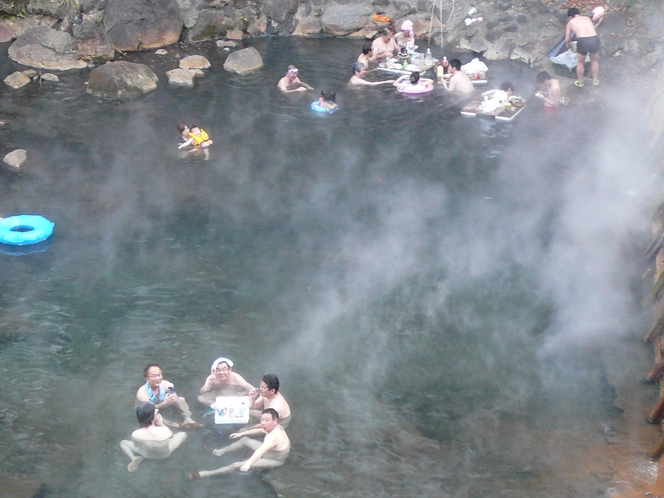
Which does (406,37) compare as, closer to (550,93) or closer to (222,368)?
(550,93)

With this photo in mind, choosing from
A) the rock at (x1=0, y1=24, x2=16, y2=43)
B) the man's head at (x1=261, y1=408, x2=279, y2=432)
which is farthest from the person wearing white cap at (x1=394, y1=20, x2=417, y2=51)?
the man's head at (x1=261, y1=408, x2=279, y2=432)

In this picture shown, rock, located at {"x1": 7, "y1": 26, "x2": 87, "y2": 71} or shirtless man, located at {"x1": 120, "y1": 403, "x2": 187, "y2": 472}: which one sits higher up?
rock, located at {"x1": 7, "y1": 26, "x2": 87, "y2": 71}

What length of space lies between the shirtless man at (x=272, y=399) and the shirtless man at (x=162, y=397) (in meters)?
0.68

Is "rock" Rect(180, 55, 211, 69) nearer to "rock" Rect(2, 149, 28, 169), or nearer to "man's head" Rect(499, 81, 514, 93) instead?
"rock" Rect(2, 149, 28, 169)

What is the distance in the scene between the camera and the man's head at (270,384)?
7.15 meters

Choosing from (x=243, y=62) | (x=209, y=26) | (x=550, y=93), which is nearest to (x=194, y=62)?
(x=243, y=62)

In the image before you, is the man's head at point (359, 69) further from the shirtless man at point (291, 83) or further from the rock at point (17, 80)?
the rock at point (17, 80)

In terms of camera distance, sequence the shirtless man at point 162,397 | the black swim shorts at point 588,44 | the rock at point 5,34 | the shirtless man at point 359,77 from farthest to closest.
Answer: the rock at point 5,34 → the shirtless man at point 359,77 → the black swim shorts at point 588,44 → the shirtless man at point 162,397

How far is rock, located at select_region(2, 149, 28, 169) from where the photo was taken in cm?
1255

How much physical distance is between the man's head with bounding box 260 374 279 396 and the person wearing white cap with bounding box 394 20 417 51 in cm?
1337

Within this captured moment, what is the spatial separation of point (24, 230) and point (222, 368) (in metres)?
5.24

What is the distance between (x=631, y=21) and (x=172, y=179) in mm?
13365

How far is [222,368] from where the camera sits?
290 inches

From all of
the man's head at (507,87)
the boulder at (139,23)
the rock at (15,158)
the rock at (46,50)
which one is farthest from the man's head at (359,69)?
the rock at (15,158)
